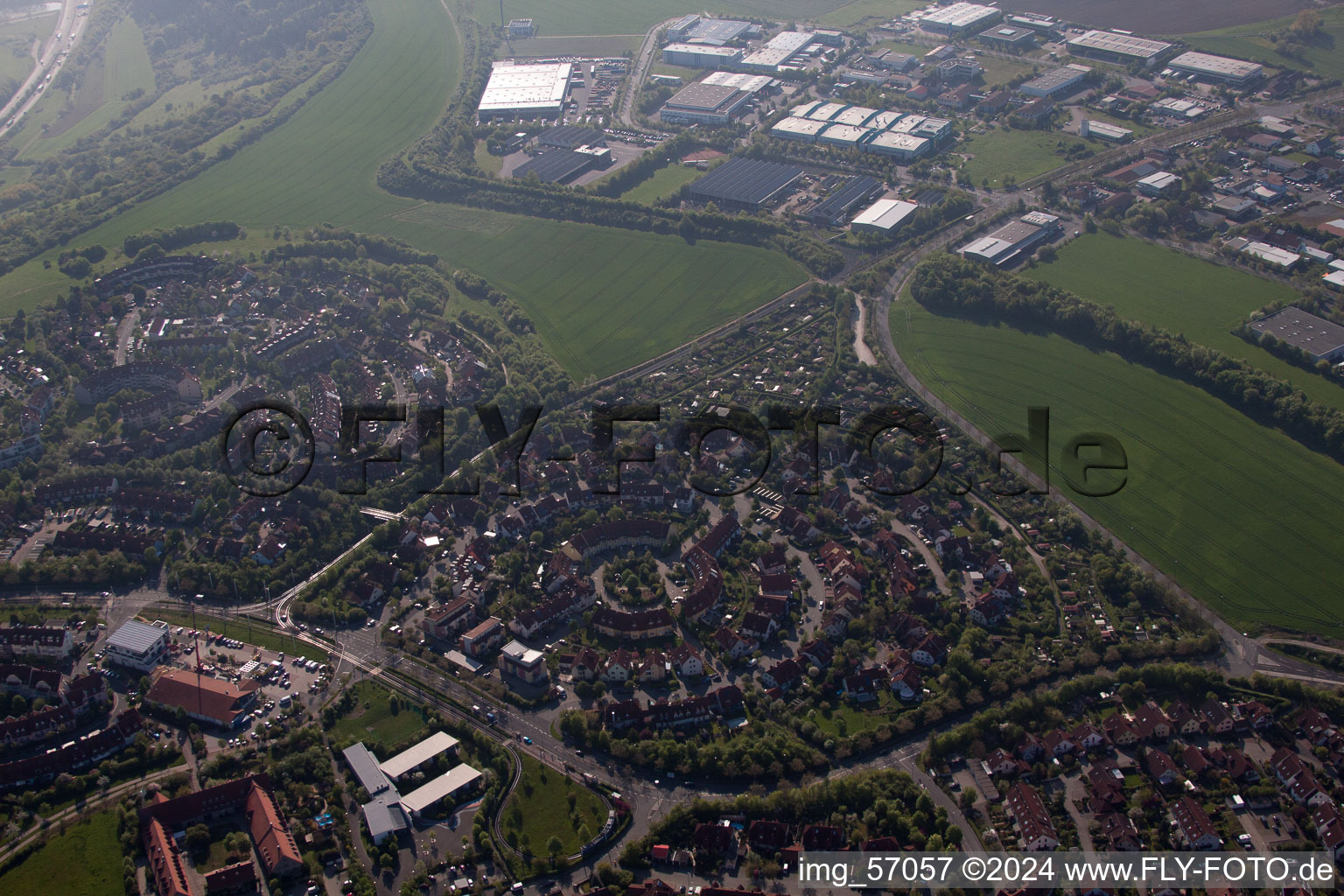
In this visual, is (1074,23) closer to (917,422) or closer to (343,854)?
(917,422)

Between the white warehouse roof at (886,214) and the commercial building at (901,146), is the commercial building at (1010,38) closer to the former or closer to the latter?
the commercial building at (901,146)

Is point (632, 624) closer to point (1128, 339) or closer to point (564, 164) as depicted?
point (1128, 339)

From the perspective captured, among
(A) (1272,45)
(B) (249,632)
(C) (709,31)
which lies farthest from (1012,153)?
(B) (249,632)

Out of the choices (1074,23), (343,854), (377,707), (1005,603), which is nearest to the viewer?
(343,854)

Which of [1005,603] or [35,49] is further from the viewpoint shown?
[35,49]

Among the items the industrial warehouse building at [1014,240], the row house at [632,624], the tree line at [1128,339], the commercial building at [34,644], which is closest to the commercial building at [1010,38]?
the industrial warehouse building at [1014,240]

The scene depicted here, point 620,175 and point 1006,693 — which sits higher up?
point 620,175

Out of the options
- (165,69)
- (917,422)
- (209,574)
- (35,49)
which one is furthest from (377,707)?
(35,49)

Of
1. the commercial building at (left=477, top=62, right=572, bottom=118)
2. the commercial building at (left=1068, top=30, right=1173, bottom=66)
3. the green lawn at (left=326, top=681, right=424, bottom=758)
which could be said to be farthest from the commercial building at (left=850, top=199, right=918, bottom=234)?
the green lawn at (left=326, top=681, right=424, bottom=758)
